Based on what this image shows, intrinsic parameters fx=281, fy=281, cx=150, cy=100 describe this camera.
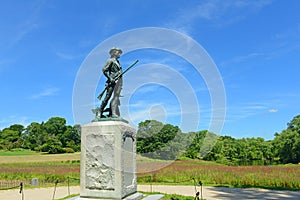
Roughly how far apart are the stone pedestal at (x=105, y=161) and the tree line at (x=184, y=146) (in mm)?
19499

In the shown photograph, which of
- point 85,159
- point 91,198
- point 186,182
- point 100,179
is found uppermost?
point 85,159

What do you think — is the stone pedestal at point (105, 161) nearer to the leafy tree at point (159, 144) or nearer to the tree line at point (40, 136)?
the leafy tree at point (159, 144)

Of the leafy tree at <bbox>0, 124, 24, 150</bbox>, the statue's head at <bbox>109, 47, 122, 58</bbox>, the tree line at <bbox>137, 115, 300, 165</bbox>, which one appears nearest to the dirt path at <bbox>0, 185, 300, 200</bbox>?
the statue's head at <bbox>109, 47, 122, 58</bbox>

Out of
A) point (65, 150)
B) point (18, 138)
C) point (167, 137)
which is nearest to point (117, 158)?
point (167, 137)

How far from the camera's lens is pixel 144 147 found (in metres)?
34.8

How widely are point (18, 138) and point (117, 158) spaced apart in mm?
74594

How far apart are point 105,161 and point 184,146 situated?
1963 centimetres

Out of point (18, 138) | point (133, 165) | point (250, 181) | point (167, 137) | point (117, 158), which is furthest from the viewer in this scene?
point (18, 138)

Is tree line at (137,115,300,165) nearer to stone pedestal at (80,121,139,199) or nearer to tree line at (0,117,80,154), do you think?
stone pedestal at (80,121,139,199)

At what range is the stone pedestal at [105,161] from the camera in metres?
7.67

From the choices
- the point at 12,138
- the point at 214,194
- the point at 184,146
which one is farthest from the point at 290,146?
the point at 12,138

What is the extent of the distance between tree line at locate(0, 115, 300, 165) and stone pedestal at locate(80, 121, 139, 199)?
64.0 ft

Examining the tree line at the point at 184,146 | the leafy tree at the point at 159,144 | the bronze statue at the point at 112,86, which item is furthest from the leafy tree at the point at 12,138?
the bronze statue at the point at 112,86

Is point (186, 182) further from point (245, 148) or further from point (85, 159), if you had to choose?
point (245, 148)
